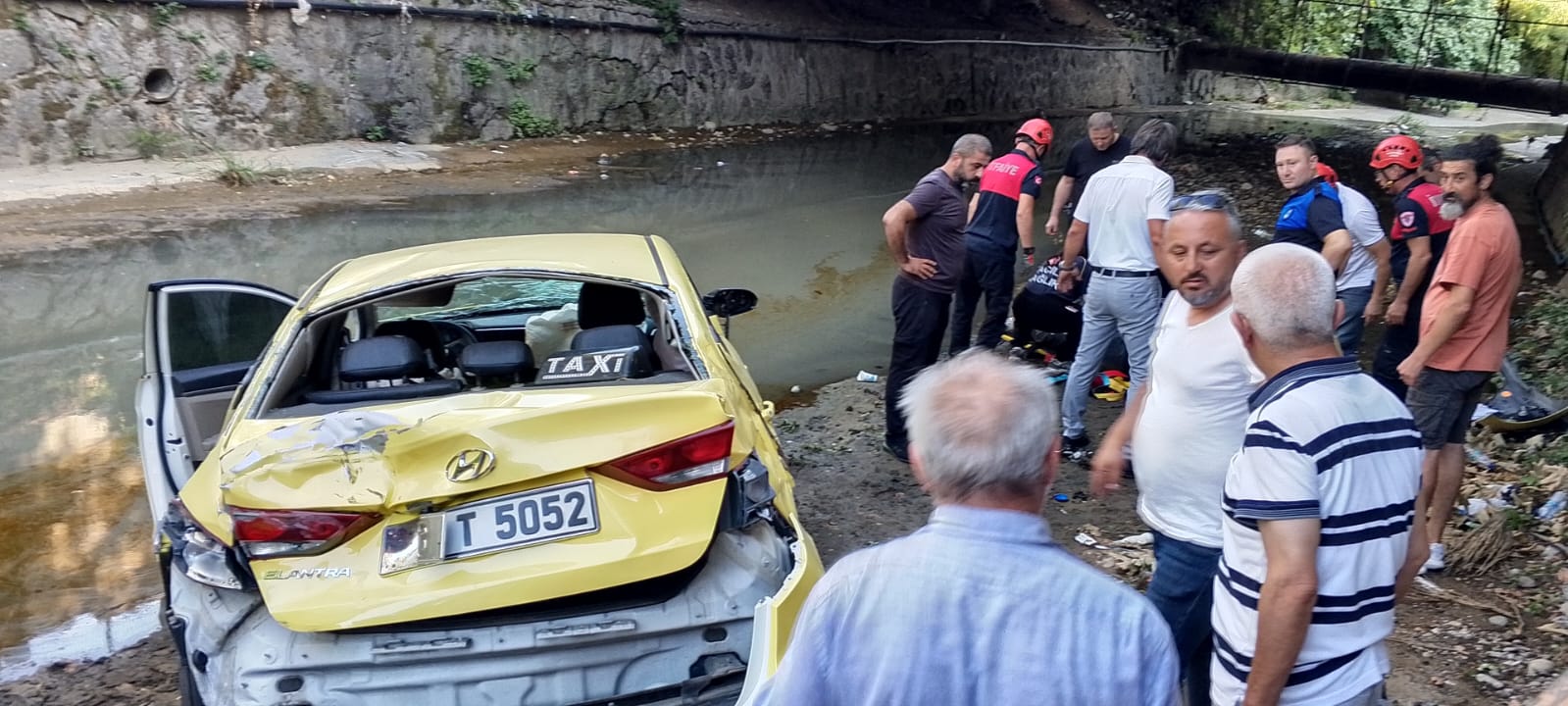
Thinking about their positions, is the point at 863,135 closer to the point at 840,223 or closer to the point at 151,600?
the point at 840,223

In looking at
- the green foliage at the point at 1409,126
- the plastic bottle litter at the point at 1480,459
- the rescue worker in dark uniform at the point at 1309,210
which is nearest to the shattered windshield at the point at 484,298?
the rescue worker in dark uniform at the point at 1309,210

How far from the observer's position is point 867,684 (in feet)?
4.75

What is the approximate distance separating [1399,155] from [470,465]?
15.9 ft

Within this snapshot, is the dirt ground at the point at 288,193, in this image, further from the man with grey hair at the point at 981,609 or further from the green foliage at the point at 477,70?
the man with grey hair at the point at 981,609

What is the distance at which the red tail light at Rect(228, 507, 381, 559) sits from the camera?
8.52 ft

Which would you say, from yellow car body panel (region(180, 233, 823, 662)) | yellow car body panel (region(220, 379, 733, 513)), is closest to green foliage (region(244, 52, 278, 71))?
yellow car body panel (region(180, 233, 823, 662))

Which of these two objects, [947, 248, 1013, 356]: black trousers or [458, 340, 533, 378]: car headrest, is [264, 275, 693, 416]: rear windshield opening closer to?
[458, 340, 533, 378]: car headrest

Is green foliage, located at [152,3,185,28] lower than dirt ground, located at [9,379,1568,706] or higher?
higher

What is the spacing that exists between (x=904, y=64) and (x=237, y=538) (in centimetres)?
2343

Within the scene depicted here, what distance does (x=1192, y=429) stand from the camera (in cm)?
262

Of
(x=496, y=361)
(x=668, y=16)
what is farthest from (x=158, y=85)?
(x=496, y=361)

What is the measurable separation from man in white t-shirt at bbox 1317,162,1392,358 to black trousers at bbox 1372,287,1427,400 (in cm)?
20

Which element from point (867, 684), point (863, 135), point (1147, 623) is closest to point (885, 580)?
point (867, 684)

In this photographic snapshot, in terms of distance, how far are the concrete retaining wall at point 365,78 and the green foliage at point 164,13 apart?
27 mm
